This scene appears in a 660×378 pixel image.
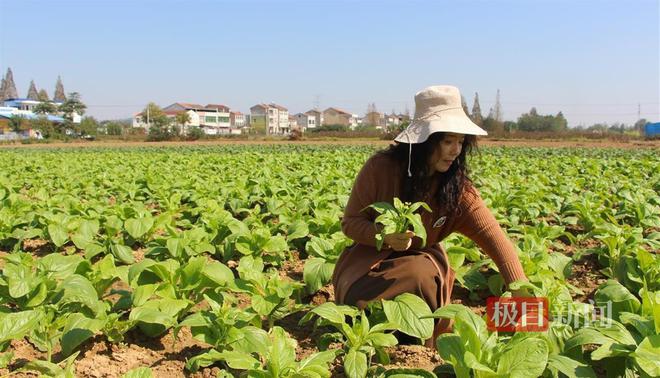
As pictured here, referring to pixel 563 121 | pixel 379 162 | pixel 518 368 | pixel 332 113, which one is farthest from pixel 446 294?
pixel 332 113

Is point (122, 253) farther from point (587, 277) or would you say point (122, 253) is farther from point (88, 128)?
point (88, 128)

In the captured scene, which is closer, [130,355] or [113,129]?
[130,355]

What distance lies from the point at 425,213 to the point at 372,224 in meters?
0.40

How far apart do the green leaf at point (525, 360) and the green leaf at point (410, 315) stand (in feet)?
1.83

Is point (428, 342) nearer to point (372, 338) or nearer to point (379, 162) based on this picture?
point (372, 338)

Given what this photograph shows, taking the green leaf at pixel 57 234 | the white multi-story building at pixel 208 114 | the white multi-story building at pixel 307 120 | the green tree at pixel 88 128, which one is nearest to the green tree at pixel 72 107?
the green tree at pixel 88 128

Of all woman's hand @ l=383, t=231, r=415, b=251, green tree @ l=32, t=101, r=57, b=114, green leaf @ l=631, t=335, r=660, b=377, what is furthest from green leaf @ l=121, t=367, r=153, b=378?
green tree @ l=32, t=101, r=57, b=114

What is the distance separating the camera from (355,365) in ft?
7.64

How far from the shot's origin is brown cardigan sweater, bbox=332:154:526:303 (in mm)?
3158

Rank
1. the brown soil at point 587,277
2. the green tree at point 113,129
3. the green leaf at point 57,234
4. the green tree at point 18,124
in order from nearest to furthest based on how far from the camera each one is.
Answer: the brown soil at point 587,277
the green leaf at point 57,234
the green tree at point 18,124
the green tree at point 113,129

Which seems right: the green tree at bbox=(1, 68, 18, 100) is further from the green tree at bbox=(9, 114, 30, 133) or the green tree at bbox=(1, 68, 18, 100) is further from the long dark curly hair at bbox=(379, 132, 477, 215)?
the long dark curly hair at bbox=(379, 132, 477, 215)

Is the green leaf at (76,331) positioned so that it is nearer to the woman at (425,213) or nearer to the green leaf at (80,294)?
the green leaf at (80,294)

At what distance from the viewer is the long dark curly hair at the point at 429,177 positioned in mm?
3211

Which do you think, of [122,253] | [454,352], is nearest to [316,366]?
[454,352]
